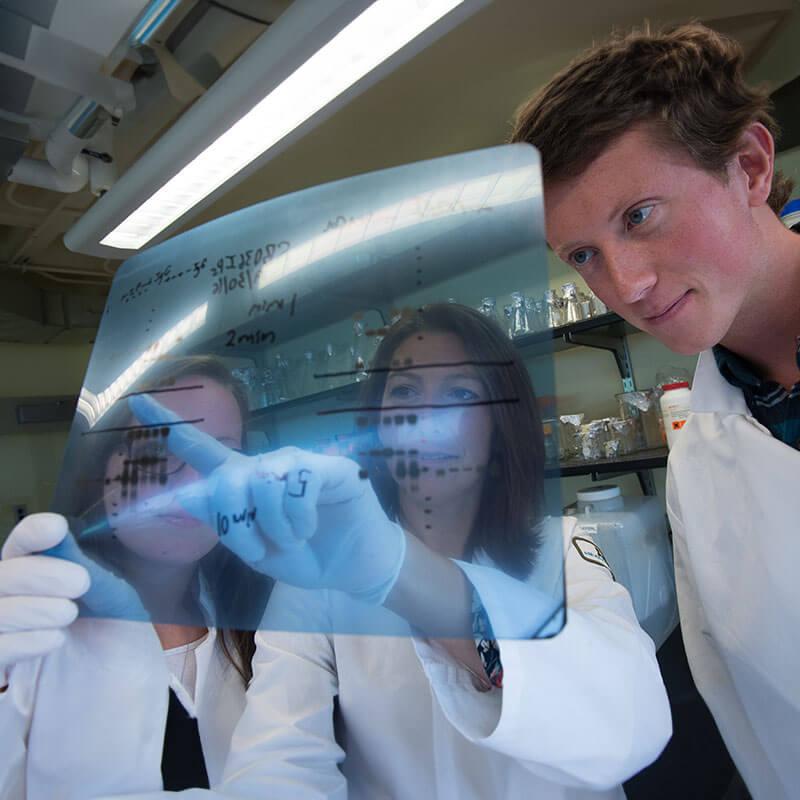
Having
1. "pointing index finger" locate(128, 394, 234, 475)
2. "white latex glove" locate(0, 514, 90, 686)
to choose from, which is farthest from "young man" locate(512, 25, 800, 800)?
"white latex glove" locate(0, 514, 90, 686)

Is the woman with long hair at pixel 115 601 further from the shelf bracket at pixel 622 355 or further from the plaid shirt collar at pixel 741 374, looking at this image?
the shelf bracket at pixel 622 355

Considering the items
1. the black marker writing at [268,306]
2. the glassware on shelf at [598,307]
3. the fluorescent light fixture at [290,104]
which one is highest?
the fluorescent light fixture at [290,104]

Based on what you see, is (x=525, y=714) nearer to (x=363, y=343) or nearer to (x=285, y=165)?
(x=363, y=343)

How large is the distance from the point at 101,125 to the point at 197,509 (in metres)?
1.31

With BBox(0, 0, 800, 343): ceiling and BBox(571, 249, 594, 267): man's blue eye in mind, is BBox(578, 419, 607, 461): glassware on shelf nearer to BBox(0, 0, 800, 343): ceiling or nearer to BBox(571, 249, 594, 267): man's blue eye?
BBox(0, 0, 800, 343): ceiling

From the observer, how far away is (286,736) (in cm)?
54

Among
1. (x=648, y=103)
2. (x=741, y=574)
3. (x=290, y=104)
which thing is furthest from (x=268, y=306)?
(x=290, y=104)

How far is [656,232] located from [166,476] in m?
0.52

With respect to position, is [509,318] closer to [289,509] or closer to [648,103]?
[289,509]

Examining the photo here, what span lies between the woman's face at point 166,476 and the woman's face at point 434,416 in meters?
0.11

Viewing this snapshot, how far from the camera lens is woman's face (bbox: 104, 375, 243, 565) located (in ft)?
1.16

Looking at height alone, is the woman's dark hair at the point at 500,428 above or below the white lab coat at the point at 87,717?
above

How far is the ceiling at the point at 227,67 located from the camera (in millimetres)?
1069

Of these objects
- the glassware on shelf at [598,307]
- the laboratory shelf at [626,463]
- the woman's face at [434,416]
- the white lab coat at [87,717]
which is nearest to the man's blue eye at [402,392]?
the woman's face at [434,416]
